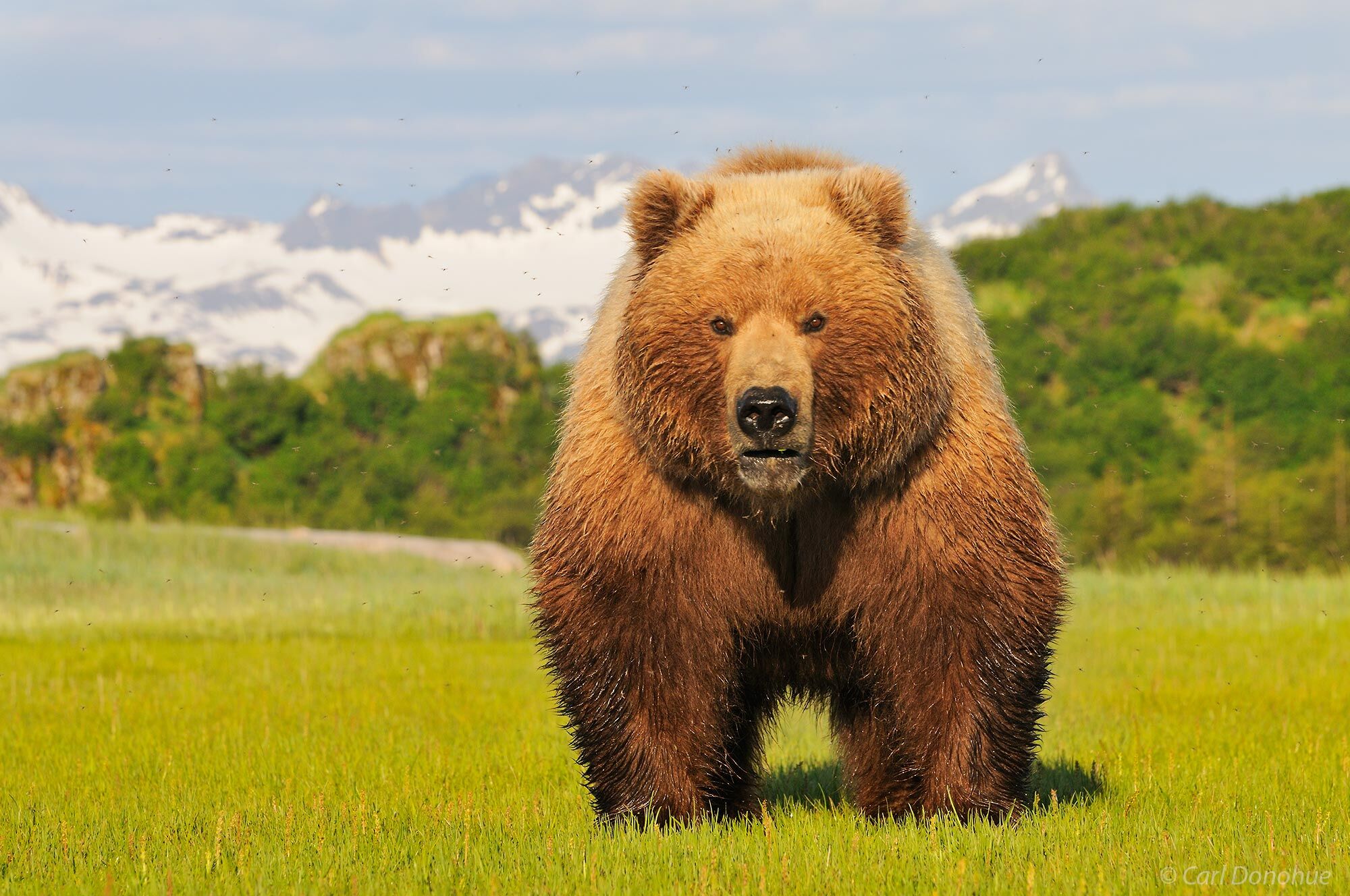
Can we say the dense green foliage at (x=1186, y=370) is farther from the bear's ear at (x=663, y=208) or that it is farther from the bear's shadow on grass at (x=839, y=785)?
the bear's ear at (x=663, y=208)

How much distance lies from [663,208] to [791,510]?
1075mm

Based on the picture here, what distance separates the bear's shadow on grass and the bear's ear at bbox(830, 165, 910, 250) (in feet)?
6.88

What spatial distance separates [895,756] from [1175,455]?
31.5 meters

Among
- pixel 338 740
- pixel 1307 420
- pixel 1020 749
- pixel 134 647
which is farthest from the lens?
pixel 1307 420

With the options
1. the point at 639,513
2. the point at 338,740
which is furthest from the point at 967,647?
the point at 338,740

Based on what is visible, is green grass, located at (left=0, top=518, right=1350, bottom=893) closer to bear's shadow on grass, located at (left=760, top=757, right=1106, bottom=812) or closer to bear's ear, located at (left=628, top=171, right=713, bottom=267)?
bear's shadow on grass, located at (left=760, top=757, right=1106, bottom=812)

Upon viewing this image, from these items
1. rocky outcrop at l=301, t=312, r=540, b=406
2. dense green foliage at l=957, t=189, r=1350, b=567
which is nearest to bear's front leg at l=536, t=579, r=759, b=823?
dense green foliage at l=957, t=189, r=1350, b=567

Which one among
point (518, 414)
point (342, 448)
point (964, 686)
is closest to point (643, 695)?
point (964, 686)

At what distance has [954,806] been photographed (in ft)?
16.2

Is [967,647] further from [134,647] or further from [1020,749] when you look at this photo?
[134,647]

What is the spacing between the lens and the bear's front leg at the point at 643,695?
491 cm

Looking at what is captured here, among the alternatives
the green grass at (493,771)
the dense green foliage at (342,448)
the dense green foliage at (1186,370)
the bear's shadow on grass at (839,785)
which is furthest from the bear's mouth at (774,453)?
the dense green foliage at (342,448)

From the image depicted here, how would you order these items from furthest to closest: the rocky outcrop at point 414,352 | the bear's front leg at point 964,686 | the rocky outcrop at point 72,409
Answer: the rocky outcrop at point 414,352 → the rocky outcrop at point 72,409 → the bear's front leg at point 964,686

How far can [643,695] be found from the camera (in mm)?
4969
